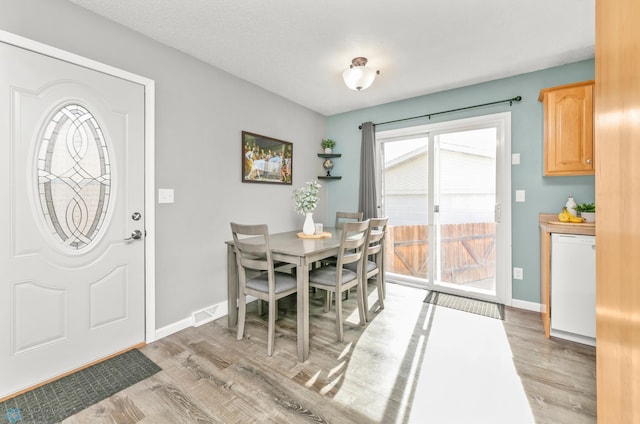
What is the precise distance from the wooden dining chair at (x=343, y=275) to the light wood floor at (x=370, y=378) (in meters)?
0.26

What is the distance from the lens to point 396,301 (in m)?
3.10

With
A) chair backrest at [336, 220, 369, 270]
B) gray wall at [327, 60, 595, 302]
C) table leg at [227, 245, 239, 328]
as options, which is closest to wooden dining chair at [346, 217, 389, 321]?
chair backrest at [336, 220, 369, 270]

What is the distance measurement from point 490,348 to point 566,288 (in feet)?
2.69

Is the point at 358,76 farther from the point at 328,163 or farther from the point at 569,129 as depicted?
the point at 569,129

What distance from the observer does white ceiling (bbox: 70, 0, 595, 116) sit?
1.89 metres

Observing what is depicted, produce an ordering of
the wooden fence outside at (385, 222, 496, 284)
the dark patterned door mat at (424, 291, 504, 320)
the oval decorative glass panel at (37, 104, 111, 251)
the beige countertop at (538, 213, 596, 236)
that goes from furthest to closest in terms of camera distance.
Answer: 1. the wooden fence outside at (385, 222, 496, 284)
2. the dark patterned door mat at (424, 291, 504, 320)
3. the beige countertop at (538, 213, 596, 236)
4. the oval decorative glass panel at (37, 104, 111, 251)

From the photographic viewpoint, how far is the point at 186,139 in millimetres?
2514

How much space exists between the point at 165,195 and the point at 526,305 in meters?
3.81

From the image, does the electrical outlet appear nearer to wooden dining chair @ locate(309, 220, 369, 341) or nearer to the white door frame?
wooden dining chair @ locate(309, 220, 369, 341)

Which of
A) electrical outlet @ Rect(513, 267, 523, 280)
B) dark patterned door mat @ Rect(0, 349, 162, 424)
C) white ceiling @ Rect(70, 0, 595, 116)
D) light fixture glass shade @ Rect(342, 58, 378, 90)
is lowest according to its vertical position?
dark patterned door mat @ Rect(0, 349, 162, 424)

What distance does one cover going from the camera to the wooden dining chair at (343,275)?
223cm

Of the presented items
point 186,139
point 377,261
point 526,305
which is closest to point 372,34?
point 186,139

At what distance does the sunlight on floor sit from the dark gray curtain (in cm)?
164

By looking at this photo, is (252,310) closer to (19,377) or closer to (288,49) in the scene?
(19,377)
